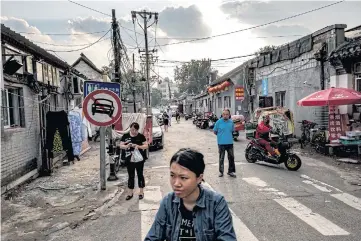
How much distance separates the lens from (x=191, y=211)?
2215 mm

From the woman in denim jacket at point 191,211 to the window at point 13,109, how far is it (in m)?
7.00

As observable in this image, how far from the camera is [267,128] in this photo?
405 inches

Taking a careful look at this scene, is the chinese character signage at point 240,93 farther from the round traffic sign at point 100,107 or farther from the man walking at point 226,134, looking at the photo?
the round traffic sign at point 100,107

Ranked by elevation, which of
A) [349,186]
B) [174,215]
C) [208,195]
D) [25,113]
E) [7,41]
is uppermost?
[7,41]

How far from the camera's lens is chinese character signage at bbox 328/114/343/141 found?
12.3m

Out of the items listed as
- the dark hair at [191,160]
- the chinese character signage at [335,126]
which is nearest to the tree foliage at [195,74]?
the chinese character signage at [335,126]

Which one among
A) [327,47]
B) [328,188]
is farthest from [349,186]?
[327,47]

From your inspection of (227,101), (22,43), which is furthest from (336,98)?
(227,101)

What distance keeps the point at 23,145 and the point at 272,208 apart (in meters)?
6.48

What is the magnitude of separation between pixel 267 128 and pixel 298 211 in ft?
15.2

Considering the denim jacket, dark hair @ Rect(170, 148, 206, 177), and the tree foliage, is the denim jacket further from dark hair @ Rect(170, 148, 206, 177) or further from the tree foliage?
the tree foliage

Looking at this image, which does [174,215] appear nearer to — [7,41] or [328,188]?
[328,188]

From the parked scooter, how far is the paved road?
300mm

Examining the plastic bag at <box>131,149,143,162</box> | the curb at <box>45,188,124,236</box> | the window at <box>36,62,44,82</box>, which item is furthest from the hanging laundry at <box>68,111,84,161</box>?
the plastic bag at <box>131,149,143,162</box>
